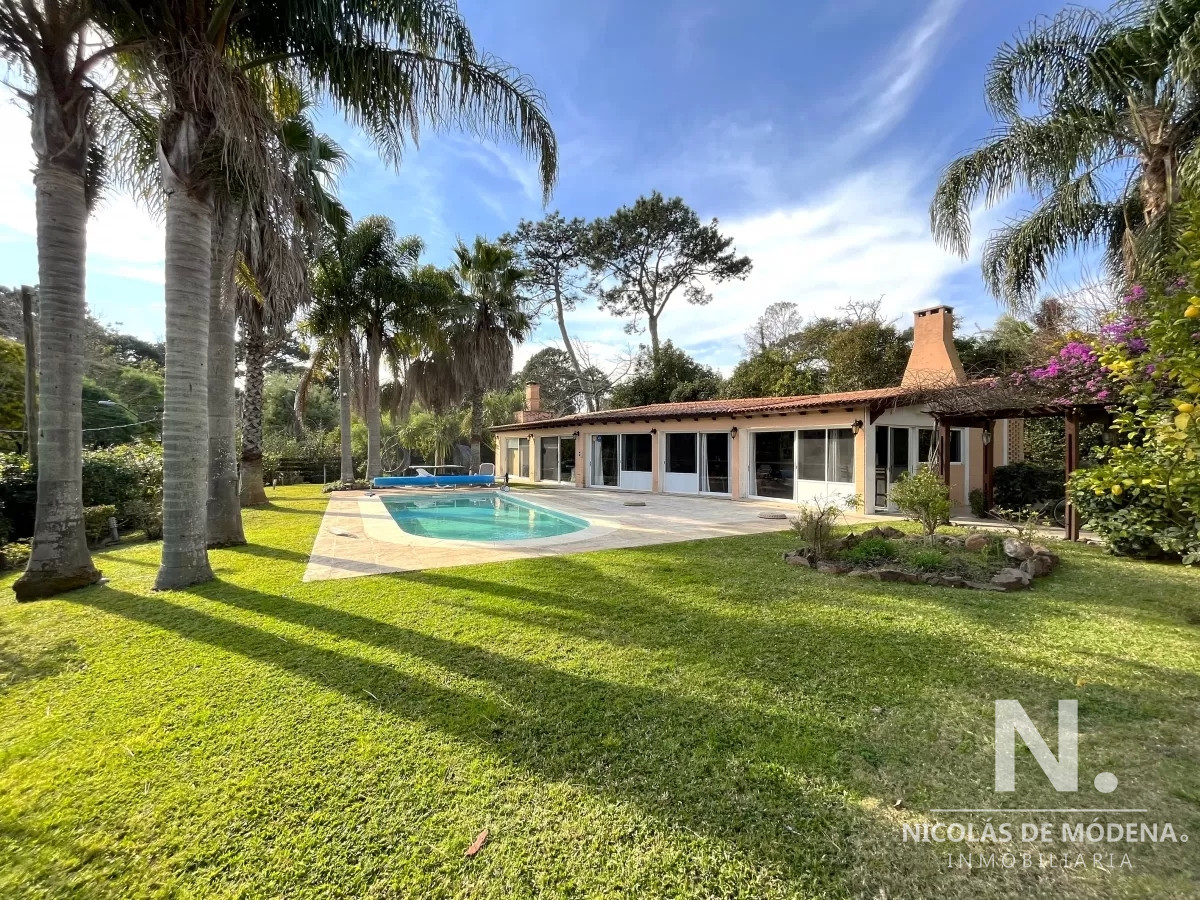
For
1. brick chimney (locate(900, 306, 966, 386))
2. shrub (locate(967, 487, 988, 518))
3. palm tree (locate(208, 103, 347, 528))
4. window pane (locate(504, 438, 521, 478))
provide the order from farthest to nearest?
window pane (locate(504, 438, 521, 478)) < brick chimney (locate(900, 306, 966, 386)) < shrub (locate(967, 487, 988, 518)) < palm tree (locate(208, 103, 347, 528))

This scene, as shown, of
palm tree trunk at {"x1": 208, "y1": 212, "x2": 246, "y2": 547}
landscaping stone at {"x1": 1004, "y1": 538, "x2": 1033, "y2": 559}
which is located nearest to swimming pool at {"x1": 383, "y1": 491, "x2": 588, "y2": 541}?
palm tree trunk at {"x1": 208, "y1": 212, "x2": 246, "y2": 547}

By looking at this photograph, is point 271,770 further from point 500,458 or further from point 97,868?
point 500,458

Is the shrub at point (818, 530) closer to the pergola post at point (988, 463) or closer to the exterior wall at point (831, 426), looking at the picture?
the exterior wall at point (831, 426)

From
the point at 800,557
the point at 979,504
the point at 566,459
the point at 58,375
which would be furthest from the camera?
the point at 566,459

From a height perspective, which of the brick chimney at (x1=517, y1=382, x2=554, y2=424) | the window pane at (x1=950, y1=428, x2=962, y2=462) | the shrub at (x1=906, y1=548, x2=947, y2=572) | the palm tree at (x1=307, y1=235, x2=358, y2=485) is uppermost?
the palm tree at (x1=307, y1=235, x2=358, y2=485)

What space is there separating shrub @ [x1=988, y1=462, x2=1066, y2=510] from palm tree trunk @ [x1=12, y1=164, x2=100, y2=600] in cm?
1897

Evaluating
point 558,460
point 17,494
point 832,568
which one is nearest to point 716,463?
point 558,460

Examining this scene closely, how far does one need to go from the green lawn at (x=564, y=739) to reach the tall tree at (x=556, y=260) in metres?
29.5

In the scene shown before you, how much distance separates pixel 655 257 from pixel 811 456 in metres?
20.5

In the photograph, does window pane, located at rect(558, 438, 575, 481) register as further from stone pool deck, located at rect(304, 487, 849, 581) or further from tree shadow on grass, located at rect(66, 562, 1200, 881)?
tree shadow on grass, located at rect(66, 562, 1200, 881)

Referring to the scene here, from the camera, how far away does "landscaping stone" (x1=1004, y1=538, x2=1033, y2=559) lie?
7.16 meters

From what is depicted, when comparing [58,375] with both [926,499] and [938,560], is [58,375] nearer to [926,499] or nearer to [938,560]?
[938,560]

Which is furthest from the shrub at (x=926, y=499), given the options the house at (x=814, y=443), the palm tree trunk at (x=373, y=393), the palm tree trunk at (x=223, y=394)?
the palm tree trunk at (x=373, y=393)

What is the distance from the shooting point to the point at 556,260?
109 feet
